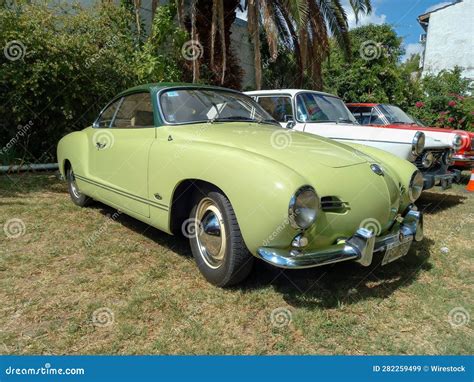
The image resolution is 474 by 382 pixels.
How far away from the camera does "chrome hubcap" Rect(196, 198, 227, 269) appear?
2.96m

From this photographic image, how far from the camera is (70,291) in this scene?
9.86ft

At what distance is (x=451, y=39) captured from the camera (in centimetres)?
2273

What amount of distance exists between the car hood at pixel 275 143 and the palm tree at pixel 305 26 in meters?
5.53

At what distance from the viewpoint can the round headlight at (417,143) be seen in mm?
5371

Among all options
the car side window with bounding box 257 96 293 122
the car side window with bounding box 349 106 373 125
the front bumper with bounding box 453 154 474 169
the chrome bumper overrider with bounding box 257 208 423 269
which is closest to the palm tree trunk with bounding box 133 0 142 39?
the car side window with bounding box 257 96 293 122

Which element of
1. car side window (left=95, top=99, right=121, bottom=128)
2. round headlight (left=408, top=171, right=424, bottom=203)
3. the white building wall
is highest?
the white building wall

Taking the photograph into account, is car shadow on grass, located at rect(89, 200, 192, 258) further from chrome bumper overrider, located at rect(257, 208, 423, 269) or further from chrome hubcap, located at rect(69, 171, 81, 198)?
chrome bumper overrider, located at rect(257, 208, 423, 269)

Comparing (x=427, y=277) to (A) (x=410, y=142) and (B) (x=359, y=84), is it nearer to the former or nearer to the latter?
(A) (x=410, y=142)

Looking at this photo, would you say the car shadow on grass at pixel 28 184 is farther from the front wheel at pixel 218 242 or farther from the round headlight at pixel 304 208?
the round headlight at pixel 304 208

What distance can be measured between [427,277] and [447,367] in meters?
1.25

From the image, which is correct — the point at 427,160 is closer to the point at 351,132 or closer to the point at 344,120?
the point at 351,132

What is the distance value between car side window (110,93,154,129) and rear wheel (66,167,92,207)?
1.23 metres

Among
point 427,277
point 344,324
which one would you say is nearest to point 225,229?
point 344,324

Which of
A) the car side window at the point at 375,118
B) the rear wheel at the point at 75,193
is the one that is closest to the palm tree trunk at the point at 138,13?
the rear wheel at the point at 75,193
